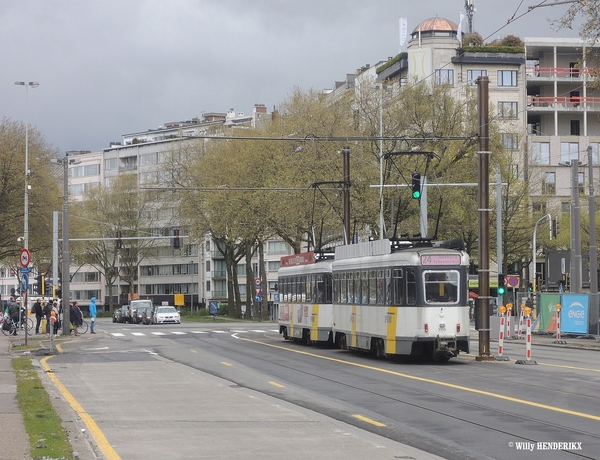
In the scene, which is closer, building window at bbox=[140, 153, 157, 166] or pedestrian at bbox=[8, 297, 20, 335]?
pedestrian at bbox=[8, 297, 20, 335]

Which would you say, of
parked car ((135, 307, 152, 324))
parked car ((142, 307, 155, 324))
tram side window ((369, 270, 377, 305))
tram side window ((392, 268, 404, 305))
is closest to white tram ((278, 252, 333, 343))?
tram side window ((369, 270, 377, 305))

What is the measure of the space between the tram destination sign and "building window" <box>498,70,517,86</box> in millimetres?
66576

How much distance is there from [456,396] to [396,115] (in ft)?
125

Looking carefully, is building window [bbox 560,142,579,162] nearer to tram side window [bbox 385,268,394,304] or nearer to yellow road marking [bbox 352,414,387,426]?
tram side window [bbox 385,268,394,304]

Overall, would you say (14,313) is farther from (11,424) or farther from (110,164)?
(110,164)

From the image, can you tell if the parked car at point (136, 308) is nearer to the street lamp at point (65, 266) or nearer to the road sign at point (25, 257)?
the street lamp at point (65, 266)

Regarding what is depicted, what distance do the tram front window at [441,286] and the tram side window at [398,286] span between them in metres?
0.71

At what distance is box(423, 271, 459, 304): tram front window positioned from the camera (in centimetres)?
2694

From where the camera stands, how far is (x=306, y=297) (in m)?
37.2

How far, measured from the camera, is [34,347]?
3656 centimetres

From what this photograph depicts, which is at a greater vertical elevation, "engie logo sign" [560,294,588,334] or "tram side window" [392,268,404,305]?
"tram side window" [392,268,404,305]


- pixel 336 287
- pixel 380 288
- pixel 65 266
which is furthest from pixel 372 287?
pixel 65 266

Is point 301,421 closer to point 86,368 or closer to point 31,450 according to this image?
point 31,450

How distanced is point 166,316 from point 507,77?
1492 inches
